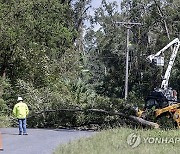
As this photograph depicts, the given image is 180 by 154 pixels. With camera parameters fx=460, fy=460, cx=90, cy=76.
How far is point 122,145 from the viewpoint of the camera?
1505 centimetres

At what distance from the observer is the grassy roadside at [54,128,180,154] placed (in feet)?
45.4

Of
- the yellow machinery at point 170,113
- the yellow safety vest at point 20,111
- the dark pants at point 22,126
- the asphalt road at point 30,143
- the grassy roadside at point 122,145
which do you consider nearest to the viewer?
the grassy roadside at point 122,145

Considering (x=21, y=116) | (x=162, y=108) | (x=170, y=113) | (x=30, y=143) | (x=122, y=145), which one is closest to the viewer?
(x=122, y=145)

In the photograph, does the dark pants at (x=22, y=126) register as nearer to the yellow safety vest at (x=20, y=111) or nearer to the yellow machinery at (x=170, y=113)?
the yellow safety vest at (x=20, y=111)

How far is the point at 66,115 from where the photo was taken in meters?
27.9

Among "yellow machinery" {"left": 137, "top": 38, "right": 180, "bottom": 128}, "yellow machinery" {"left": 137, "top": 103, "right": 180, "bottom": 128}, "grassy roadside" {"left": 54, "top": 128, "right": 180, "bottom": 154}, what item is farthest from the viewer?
"yellow machinery" {"left": 137, "top": 38, "right": 180, "bottom": 128}

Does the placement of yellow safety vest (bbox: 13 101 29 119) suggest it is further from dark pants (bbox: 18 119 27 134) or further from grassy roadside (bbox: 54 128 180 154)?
grassy roadside (bbox: 54 128 180 154)

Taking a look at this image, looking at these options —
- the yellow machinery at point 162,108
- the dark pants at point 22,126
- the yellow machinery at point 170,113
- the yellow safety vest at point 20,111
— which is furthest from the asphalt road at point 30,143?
the yellow machinery at point 170,113

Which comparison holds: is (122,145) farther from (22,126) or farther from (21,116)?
(22,126)

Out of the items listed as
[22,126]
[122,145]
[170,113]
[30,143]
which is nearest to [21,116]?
[22,126]

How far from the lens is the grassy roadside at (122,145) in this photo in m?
13.8

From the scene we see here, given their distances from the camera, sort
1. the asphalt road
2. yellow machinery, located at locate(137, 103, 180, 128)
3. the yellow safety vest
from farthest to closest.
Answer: yellow machinery, located at locate(137, 103, 180, 128) → the yellow safety vest → the asphalt road

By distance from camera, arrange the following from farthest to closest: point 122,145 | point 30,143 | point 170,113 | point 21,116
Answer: point 170,113
point 21,116
point 30,143
point 122,145

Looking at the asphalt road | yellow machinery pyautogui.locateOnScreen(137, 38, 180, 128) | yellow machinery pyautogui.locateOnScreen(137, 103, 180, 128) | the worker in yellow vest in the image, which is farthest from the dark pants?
yellow machinery pyautogui.locateOnScreen(137, 103, 180, 128)
